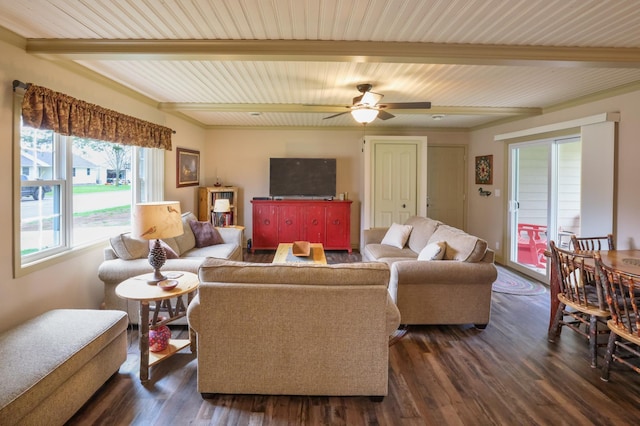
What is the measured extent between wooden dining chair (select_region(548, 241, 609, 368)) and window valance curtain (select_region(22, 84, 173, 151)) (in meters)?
4.20

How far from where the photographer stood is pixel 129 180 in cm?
450

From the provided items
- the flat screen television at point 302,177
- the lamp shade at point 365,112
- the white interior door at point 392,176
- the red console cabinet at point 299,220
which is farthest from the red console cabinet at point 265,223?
the lamp shade at point 365,112

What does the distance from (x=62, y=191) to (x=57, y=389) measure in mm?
2025

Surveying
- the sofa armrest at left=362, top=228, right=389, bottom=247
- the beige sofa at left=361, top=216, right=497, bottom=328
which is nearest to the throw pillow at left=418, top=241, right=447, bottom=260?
the beige sofa at left=361, top=216, right=497, bottom=328

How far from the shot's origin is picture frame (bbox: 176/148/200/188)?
5629 mm

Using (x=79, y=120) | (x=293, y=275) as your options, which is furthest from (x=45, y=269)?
(x=293, y=275)

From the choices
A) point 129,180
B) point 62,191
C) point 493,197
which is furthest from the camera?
point 493,197

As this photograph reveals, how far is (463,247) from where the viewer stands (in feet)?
11.1

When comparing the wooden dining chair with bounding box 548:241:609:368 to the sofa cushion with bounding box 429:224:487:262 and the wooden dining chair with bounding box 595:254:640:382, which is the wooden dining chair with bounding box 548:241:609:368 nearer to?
the wooden dining chair with bounding box 595:254:640:382

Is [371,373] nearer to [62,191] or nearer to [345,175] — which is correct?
[62,191]

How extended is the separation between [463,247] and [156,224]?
2670 millimetres

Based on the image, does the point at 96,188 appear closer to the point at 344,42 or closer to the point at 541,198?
the point at 344,42

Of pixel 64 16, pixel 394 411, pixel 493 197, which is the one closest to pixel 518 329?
pixel 394 411

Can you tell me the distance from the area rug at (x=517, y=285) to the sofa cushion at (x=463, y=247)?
1.47 metres
